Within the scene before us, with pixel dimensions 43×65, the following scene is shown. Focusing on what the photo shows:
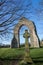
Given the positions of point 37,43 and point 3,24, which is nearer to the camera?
point 3,24

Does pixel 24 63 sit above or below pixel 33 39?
below

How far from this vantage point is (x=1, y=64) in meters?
17.7

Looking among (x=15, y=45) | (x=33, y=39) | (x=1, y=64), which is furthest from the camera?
(x=15, y=45)

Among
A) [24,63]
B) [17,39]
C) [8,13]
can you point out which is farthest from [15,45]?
[8,13]

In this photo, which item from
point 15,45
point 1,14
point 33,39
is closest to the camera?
point 1,14

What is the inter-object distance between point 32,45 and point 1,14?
1867cm

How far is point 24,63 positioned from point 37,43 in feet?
48.1

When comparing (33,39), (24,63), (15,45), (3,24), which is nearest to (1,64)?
(24,63)

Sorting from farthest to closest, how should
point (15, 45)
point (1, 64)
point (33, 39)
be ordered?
point (15, 45) < point (33, 39) < point (1, 64)

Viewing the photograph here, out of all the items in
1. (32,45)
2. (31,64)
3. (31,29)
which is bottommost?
(31,64)

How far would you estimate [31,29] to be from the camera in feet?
110

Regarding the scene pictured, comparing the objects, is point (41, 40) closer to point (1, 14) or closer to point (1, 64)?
point (1, 64)

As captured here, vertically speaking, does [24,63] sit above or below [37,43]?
below

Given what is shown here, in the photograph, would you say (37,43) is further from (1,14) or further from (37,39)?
(1,14)
